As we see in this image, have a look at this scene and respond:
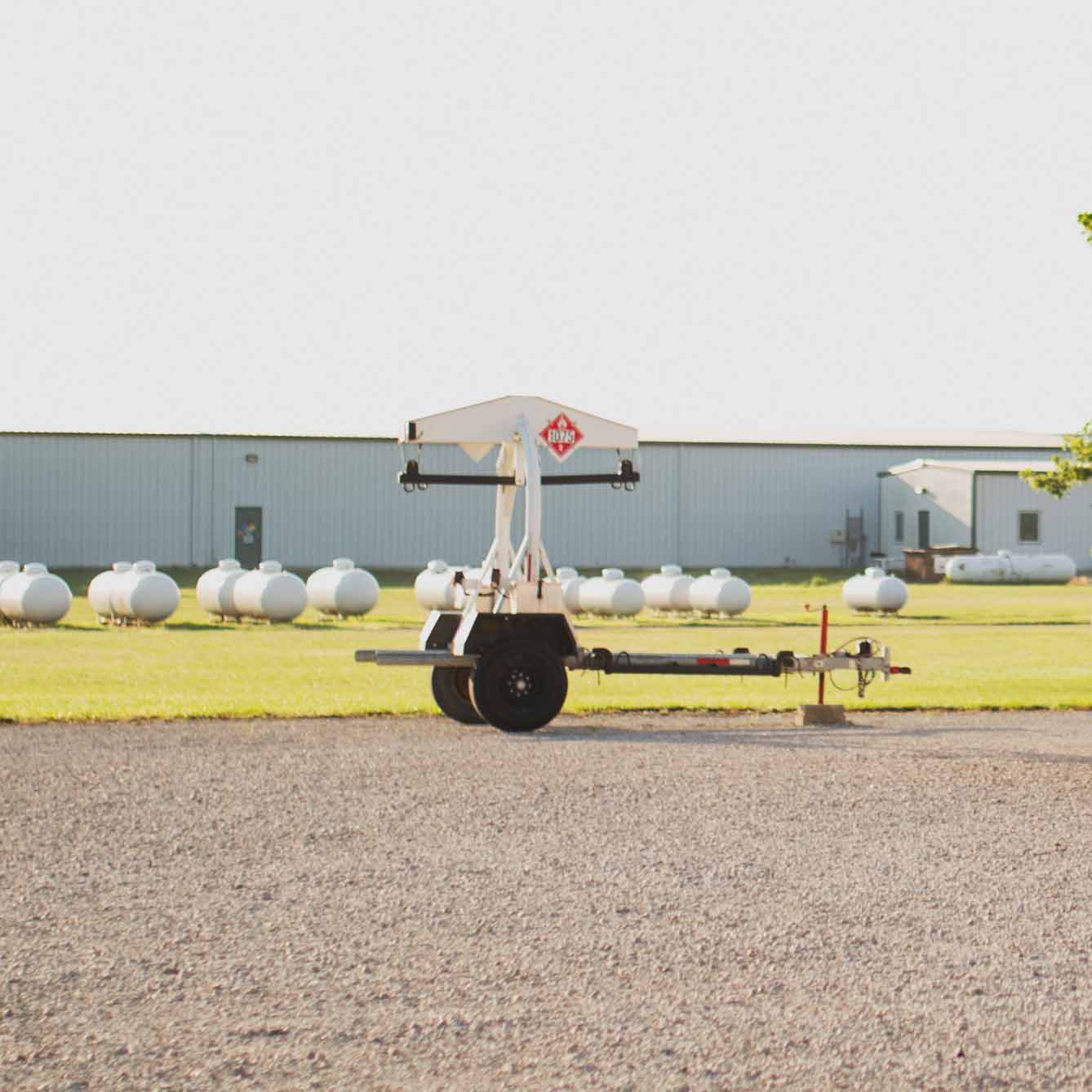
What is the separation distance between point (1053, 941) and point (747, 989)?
5.08 feet

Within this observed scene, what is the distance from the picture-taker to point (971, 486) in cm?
5288

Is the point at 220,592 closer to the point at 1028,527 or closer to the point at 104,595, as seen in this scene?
the point at 104,595

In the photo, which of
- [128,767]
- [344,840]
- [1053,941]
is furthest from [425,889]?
[128,767]

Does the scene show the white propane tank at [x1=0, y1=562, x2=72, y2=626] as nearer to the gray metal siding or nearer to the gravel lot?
the gravel lot

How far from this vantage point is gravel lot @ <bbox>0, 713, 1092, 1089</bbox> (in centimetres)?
524

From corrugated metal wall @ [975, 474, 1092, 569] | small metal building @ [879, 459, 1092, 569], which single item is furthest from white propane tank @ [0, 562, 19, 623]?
corrugated metal wall @ [975, 474, 1092, 569]

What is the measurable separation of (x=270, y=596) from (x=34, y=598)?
4.22 meters

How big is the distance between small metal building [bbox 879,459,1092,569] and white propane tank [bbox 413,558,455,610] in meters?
23.3

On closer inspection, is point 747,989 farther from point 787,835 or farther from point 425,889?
point 787,835

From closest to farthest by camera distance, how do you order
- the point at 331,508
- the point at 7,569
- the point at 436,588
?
the point at 7,569 < the point at 436,588 < the point at 331,508

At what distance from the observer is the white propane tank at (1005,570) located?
159 feet

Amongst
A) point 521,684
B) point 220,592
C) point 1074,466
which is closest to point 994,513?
point 220,592

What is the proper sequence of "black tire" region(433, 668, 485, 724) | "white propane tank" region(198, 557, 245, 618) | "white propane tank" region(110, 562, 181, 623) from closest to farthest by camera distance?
"black tire" region(433, 668, 485, 724) → "white propane tank" region(110, 562, 181, 623) → "white propane tank" region(198, 557, 245, 618)

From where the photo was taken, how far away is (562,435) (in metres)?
14.1
